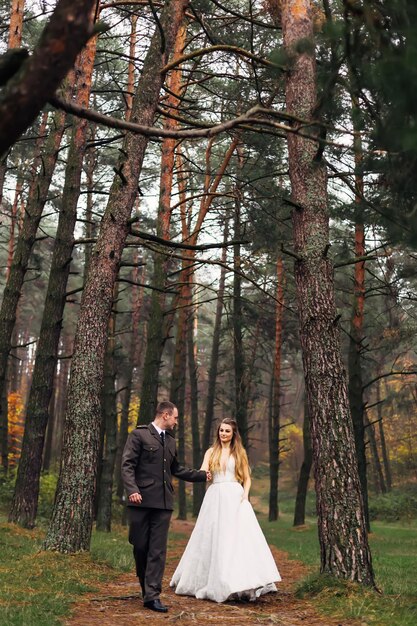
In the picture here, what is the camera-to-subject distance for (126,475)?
22.5 ft

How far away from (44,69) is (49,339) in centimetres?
1053

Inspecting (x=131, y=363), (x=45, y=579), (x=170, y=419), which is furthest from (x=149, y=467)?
(x=131, y=363)

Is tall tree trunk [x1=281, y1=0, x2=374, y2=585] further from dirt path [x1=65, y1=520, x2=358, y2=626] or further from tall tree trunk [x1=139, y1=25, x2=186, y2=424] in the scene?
tall tree trunk [x1=139, y1=25, x2=186, y2=424]

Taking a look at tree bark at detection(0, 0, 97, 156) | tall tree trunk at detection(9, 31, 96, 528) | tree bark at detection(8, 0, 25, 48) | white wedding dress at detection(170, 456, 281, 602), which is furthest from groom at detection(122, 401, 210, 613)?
tree bark at detection(8, 0, 25, 48)

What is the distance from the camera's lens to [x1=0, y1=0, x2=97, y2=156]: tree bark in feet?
10.4

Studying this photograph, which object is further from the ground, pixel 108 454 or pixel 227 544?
pixel 108 454

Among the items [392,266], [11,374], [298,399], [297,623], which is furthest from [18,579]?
[298,399]

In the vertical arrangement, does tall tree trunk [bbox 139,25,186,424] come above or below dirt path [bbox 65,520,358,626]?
above

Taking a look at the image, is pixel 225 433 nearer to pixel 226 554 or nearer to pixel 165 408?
pixel 165 408

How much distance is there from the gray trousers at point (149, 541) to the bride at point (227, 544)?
0.81 m

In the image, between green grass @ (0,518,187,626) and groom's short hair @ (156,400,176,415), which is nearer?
green grass @ (0,518,187,626)

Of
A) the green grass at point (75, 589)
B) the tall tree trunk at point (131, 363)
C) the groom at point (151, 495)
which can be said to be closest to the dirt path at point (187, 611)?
the green grass at point (75, 589)

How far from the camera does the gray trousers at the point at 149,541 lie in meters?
6.61

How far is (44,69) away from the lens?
320cm
